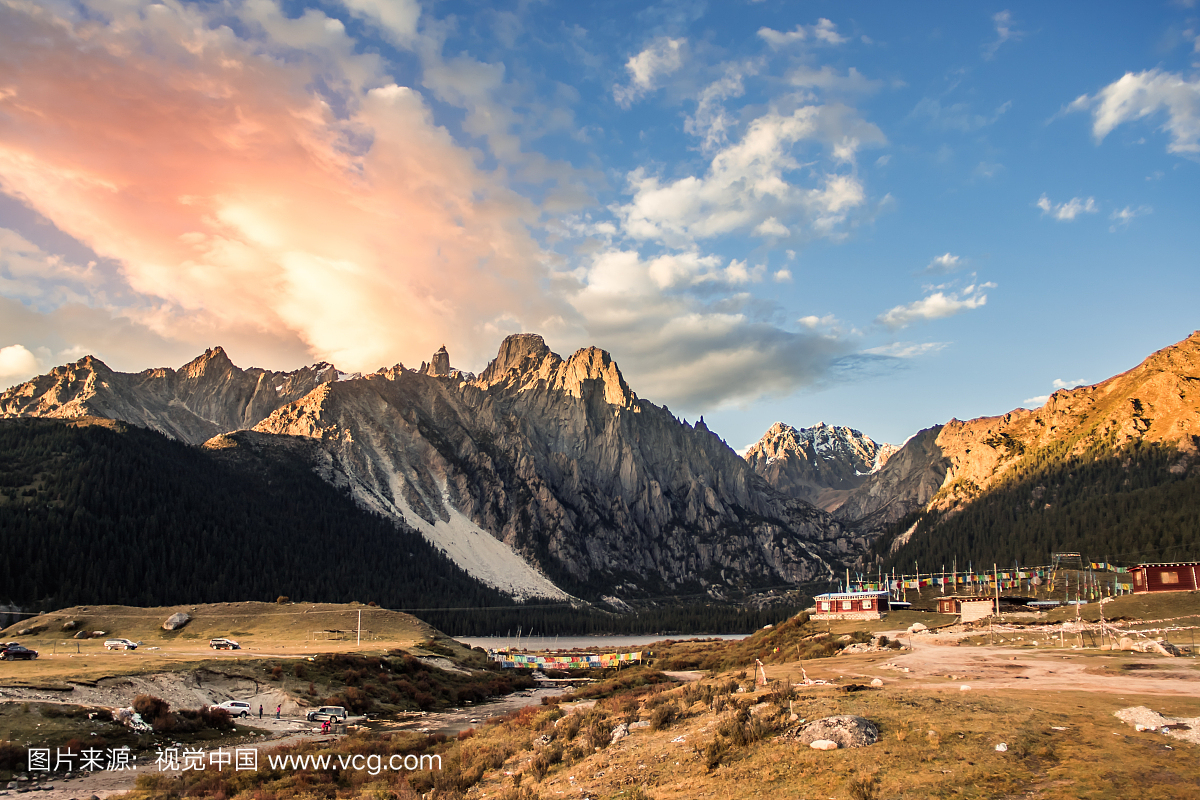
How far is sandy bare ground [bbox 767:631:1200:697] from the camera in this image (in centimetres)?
3019

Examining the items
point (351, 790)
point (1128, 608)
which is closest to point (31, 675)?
point (351, 790)

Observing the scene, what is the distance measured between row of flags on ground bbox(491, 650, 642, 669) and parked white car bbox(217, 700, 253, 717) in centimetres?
6767

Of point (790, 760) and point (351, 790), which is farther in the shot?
point (351, 790)

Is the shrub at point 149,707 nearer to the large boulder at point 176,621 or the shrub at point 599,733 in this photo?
the shrub at point 599,733

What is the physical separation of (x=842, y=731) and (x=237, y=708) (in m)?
52.1

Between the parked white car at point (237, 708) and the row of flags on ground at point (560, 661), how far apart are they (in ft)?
222

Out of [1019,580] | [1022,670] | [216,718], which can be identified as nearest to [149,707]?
[216,718]

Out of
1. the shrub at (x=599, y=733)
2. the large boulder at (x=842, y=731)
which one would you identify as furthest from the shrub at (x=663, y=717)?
the large boulder at (x=842, y=731)

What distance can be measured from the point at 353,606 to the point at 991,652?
10186 centimetres

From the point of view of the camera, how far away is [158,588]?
555 ft

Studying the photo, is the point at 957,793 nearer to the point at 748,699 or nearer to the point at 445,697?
the point at 748,699

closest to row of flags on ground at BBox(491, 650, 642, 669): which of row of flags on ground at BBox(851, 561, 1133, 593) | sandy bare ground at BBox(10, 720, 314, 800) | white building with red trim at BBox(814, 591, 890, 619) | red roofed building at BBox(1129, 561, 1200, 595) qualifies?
white building with red trim at BBox(814, 591, 890, 619)

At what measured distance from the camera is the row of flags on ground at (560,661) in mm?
125438

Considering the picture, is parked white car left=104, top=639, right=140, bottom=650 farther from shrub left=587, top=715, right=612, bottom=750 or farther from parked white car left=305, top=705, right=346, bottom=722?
shrub left=587, top=715, right=612, bottom=750
